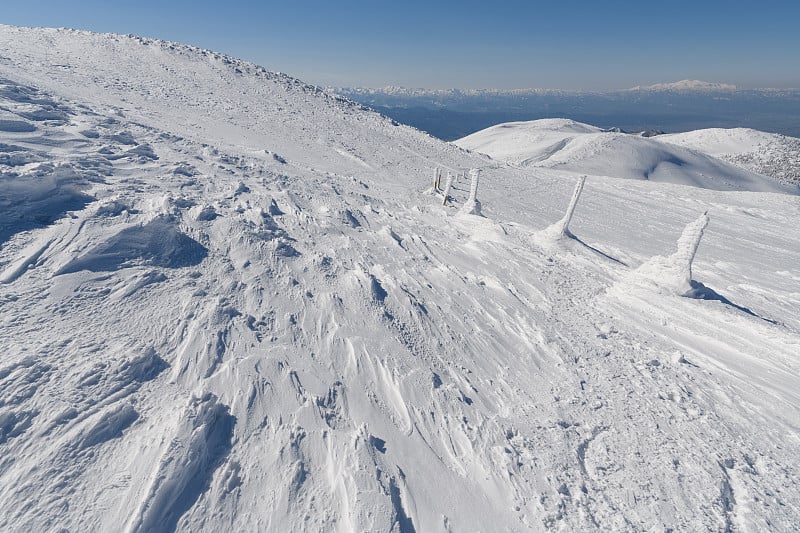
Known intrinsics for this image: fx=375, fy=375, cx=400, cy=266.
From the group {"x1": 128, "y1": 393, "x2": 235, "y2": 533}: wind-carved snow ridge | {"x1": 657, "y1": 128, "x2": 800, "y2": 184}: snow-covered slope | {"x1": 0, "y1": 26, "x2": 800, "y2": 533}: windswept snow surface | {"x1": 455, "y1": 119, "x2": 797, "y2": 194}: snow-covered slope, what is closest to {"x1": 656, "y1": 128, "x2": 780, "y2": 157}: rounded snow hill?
{"x1": 657, "y1": 128, "x2": 800, "y2": 184}: snow-covered slope

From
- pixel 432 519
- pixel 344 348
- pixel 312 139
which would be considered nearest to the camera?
pixel 432 519

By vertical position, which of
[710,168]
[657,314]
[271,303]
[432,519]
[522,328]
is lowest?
[710,168]

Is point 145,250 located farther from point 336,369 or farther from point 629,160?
point 629,160

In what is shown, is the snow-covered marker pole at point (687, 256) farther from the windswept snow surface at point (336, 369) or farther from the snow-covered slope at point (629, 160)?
the snow-covered slope at point (629, 160)

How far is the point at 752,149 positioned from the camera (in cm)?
9988

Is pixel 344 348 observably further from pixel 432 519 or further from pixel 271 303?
pixel 432 519

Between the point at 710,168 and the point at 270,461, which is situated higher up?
the point at 270,461

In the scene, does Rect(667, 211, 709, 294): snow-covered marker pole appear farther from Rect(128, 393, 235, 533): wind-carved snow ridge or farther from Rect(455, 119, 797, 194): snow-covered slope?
Rect(455, 119, 797, 194): snow-covered slope

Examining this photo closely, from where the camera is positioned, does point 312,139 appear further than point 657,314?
Yes

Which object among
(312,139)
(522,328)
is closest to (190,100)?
(312,139)

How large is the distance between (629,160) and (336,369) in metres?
71.0

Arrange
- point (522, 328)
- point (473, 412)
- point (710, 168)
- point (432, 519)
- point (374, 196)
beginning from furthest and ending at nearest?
1. point (710, 168)
2. point (374, 196)
3. point (522, 328)
4. point (473, 412)
5. point (432, 519)

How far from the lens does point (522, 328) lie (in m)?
9.47

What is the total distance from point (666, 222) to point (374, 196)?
18360 millimetres
